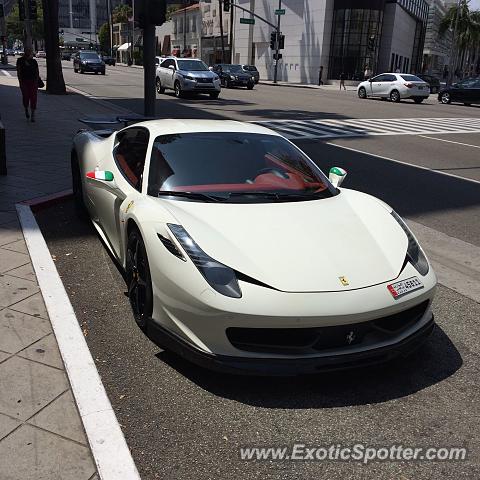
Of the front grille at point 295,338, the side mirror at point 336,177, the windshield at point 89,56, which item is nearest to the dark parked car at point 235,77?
the windshield at point 89,56

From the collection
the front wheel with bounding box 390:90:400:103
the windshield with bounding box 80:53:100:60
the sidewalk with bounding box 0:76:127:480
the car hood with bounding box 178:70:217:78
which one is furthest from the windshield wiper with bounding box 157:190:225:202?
the windshield with bounding box 80:53:100:60

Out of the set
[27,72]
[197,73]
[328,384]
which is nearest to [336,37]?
[197,73]

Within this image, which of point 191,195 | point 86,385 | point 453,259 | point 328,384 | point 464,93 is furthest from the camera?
point 464,93

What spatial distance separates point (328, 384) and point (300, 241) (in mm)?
874

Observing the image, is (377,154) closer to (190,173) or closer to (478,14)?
(190,173)

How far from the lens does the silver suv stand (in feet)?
78.4

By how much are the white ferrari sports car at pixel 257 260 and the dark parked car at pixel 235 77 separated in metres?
30.7

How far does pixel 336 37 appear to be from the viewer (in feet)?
178

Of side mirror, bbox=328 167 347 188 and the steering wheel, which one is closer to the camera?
the steering wheel

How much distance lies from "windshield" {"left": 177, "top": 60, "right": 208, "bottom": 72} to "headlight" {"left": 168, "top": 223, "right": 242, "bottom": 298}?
75.8 feet

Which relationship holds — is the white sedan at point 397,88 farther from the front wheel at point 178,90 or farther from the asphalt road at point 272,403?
the asphalt road at point 272,403

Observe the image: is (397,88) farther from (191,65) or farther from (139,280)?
(139,280)

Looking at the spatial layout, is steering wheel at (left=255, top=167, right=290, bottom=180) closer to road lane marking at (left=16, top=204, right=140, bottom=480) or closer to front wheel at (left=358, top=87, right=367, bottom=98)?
road lane marking at (left=16, top=204, right=140, bottom=480)

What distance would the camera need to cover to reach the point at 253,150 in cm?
434
